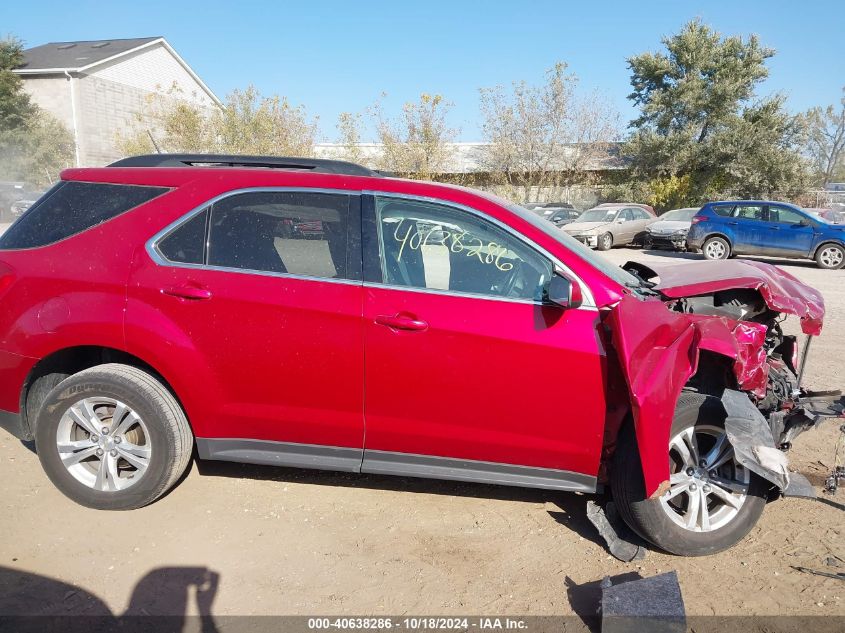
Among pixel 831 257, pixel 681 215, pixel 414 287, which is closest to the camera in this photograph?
pixel 414 287

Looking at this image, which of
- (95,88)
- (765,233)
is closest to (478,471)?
(765,233)

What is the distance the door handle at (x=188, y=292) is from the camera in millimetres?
3342

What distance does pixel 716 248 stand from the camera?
17781 mm

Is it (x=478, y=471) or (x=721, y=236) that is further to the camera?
(x=721, y=236)

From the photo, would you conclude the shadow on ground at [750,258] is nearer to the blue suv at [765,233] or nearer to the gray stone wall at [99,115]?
the blue suv at [765,233]

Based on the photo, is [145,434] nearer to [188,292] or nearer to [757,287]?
[188,292]

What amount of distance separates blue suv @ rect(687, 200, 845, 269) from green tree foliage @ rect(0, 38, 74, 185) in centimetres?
3326

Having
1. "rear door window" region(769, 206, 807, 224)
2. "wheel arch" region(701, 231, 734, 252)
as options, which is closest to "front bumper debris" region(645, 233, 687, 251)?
"wheel arch" region(701, 231, 734, 252)

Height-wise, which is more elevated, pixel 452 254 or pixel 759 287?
pixel 452 254

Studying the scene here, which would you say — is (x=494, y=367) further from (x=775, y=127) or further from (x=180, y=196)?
(x=775, y=127)

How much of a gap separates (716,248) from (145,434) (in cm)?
1738

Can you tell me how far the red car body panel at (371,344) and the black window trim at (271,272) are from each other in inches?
1.0

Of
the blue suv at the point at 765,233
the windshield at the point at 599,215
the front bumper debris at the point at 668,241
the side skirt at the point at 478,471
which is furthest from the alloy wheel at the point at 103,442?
the windshield at the point at 599,215

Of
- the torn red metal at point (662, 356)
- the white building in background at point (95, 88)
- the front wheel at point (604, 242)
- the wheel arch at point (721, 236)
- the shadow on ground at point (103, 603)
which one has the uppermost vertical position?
the white building in background at point (95, 88)
